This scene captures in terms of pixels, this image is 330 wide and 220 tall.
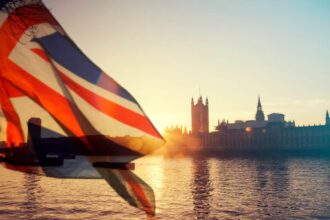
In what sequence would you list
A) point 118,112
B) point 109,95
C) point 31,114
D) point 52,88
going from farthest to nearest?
point 118,112 < point 109,95 < point 52,88 < point 31,114

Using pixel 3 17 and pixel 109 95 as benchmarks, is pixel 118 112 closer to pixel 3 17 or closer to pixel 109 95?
pixel 109 95

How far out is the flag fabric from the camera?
3959mm

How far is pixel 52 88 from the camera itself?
434cm

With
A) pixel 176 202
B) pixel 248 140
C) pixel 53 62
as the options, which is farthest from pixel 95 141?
pixel 248 140

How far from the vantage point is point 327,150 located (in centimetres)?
16438

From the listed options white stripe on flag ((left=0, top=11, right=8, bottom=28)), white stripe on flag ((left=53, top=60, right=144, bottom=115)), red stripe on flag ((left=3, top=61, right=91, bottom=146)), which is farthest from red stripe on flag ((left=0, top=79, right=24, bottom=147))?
white stripe on flag ((left=53, top=60, right=144, bottom=115))

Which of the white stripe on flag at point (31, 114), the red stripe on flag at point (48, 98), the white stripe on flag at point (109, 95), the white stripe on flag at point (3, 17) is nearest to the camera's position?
the white stripe on flag at point (3, 17)

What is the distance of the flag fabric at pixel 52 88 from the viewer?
3.96 m

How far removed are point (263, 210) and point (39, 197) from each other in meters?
19.7

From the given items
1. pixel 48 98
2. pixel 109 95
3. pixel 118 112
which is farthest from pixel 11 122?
pixel 118 112

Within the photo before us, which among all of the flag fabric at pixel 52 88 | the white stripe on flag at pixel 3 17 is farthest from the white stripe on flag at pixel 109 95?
the white stripe on flag at pixel 3 17

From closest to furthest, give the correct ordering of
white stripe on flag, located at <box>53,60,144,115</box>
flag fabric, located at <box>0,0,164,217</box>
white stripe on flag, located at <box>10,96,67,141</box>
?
flag fabric, located at <box>0,0,164,217</box>, white stripe on flag, located at <box>10,96,67,141</box>, white stripe on flag, located at <box>53,60,144,115</box>

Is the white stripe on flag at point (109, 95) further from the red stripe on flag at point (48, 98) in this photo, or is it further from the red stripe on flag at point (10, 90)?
the red stripe on flag at point (10, 90)

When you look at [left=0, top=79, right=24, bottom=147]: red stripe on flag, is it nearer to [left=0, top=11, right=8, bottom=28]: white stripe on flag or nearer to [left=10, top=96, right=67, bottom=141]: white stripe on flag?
[left=10, top=96, right=67, bottom=141]: white stripe on flag
